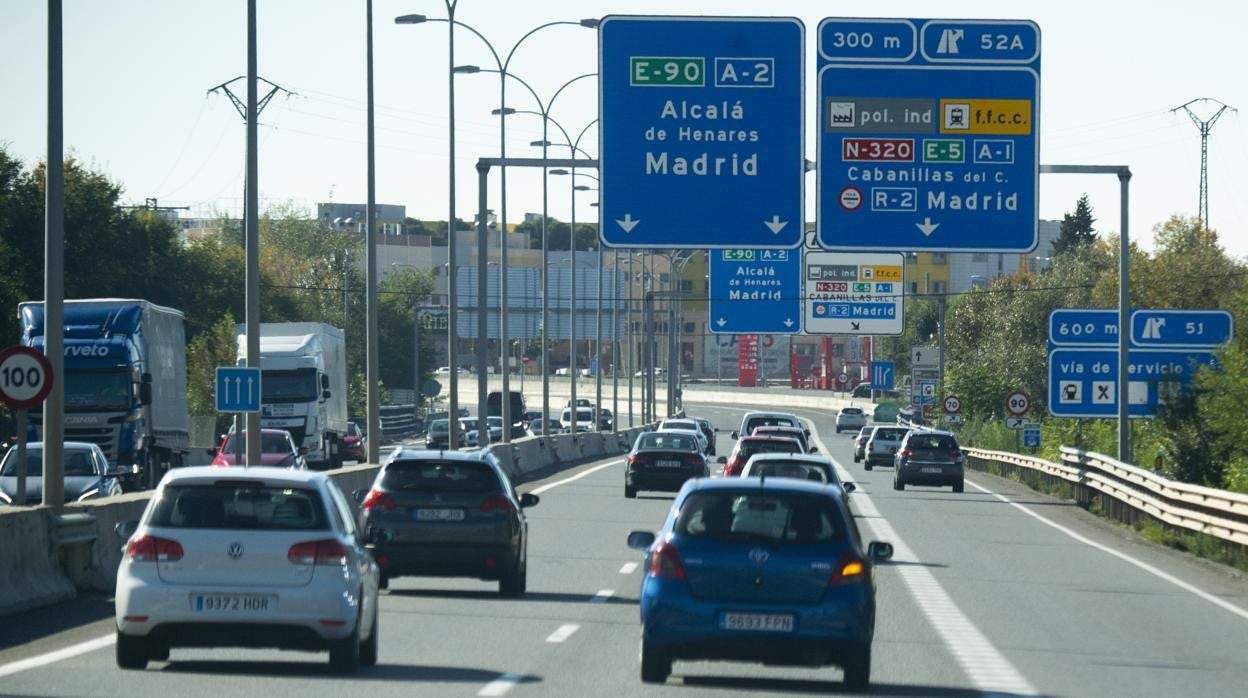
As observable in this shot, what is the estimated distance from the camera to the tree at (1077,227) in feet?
557

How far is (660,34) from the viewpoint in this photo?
29.4 m

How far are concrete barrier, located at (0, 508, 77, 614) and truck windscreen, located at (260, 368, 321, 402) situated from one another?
37231mm

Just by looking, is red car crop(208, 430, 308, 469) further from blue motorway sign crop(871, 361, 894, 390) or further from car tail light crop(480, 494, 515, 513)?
blue motorway sign crop(871, 361, 894, 390)

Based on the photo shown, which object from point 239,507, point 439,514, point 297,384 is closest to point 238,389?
point 439,514

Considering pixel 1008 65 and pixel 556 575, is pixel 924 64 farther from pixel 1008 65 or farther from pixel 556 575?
pixel 556 575

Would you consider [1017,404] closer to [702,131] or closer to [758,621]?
[702,131]

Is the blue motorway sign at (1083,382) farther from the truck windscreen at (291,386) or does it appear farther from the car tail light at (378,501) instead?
the truck windscreen at (291,386)

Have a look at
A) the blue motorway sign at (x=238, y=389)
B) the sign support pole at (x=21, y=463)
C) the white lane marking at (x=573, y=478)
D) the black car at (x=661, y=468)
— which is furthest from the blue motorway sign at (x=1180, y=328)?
the sign support pole at (x=21, y=463)

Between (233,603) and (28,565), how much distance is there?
19.3 feet

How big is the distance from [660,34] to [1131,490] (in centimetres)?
1254

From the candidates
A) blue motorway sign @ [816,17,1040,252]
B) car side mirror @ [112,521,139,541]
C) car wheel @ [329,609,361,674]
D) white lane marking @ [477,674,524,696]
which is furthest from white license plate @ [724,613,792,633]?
blue motorway sign @ [816,17,1040,252]

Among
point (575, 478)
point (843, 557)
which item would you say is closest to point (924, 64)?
point (843, 557)

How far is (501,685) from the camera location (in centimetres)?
1310

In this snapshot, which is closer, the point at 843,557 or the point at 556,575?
the point at 843,557
